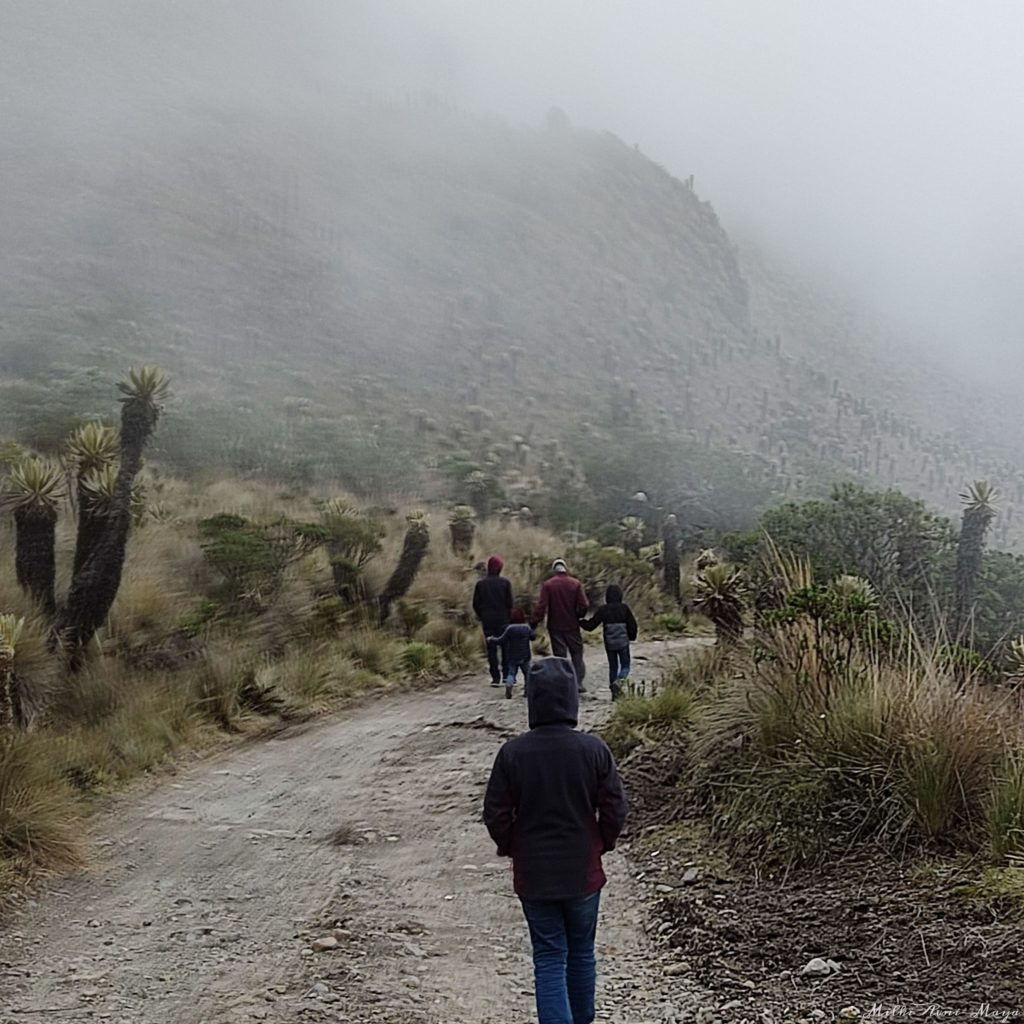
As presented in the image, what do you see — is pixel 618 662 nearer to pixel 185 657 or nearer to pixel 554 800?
pixel 185 657

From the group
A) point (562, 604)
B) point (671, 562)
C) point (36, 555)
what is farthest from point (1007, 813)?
point (671, 562)

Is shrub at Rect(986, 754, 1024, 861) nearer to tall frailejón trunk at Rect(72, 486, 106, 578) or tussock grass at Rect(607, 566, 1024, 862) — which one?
tussock grass at Rect(607, 566, 1024, 862)

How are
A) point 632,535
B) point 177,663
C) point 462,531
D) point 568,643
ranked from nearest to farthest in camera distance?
point 568,643 < point 177,663 < point 462,531 < point 632,535

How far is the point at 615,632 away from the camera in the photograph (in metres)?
13.1

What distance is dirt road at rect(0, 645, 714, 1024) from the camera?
5.25 meters

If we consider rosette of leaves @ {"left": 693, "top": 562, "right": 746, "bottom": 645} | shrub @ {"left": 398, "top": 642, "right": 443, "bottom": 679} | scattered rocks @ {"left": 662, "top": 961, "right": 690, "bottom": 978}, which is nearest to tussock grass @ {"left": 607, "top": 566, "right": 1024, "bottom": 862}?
scattered rocks @ {"left": 662, "top": 961, "right": 690, "bottom": 978}

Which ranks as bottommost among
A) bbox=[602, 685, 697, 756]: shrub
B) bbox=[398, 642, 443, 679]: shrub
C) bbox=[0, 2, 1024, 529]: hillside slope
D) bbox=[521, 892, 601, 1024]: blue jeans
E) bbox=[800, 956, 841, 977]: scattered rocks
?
bbox=[398, 642, 443, 679]: shrub

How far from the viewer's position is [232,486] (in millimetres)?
25016

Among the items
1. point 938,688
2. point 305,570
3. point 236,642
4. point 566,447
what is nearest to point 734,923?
point 938,688

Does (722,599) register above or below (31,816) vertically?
above

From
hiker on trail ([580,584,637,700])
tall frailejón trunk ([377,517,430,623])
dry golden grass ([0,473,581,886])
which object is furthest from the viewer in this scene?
tall frailejón trunk ([377,517,430,623])

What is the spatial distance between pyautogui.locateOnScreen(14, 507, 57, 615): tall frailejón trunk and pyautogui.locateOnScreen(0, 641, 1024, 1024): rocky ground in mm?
4293

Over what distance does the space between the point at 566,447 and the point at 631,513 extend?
428 inches

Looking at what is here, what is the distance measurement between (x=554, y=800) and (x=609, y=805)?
0.24 meters
